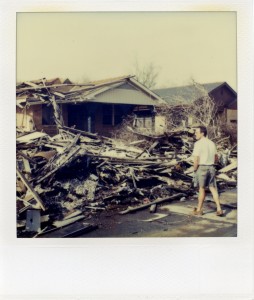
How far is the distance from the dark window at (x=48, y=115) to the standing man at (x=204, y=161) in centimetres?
105

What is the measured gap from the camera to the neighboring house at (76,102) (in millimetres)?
2668

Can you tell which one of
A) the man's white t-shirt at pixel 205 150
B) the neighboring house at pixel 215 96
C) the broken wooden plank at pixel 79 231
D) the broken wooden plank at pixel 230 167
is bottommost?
the broken wooden plank at pixel 79 231

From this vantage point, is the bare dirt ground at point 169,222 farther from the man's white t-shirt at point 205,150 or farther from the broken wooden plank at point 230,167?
the man's white t-shirt at point 205,150

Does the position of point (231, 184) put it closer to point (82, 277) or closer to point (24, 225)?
point (82, 277)

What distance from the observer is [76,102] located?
267 centimetres

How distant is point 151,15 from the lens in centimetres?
266

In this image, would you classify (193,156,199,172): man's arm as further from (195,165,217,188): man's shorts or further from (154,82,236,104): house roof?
(154,82,236,104): house roof

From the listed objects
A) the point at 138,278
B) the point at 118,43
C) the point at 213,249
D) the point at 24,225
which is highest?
the point at 118,43

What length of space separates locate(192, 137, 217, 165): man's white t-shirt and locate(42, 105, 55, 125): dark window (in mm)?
1059

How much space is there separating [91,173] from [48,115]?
52 cm

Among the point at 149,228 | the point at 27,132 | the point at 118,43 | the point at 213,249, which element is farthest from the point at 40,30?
the point at 213,249

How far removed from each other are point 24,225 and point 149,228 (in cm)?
90

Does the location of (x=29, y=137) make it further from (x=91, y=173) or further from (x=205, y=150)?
(x=205, y=150)

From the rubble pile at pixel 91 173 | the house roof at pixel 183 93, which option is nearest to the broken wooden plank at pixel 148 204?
the rubble pile at pixel 91 173
